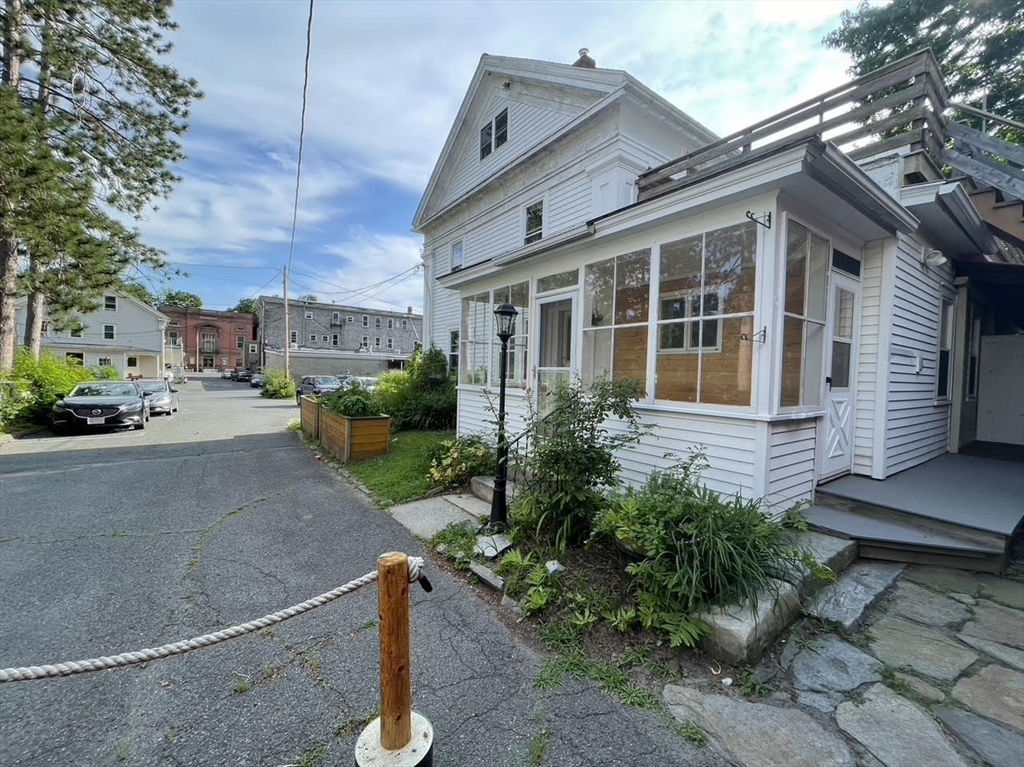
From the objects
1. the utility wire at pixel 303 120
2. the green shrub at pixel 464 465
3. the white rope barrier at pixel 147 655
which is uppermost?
the utility wire at pixel 303 120

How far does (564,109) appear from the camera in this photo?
946 centimetres

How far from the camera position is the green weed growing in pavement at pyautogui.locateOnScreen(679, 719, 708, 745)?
6.55 feet

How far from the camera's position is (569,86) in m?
9.08

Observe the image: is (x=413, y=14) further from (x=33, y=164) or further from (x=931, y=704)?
(x=33, y=164)

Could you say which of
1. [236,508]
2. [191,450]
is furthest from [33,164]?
[236,508]

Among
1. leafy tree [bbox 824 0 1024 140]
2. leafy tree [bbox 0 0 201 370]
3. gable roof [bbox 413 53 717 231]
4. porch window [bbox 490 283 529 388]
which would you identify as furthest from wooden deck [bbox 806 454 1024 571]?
leafy tree [bbox 0 0 201 370]

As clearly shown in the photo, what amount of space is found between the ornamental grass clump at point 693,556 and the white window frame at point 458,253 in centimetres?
1101

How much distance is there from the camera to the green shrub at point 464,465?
589 cm

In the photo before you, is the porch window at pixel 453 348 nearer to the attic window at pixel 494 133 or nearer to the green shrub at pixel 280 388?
the attic window at pixel 494 133

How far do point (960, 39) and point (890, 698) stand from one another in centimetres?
1739

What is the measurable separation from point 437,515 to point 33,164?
33.6 ft

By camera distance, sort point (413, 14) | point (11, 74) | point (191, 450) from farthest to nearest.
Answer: point (11, 74)
point (191, 450)
point (413, 14)

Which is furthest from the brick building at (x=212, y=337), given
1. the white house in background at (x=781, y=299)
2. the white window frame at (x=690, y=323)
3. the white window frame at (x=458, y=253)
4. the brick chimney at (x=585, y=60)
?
the white window frame at (x=690, y=323)

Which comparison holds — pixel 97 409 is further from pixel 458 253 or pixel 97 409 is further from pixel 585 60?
pixel 585 60
